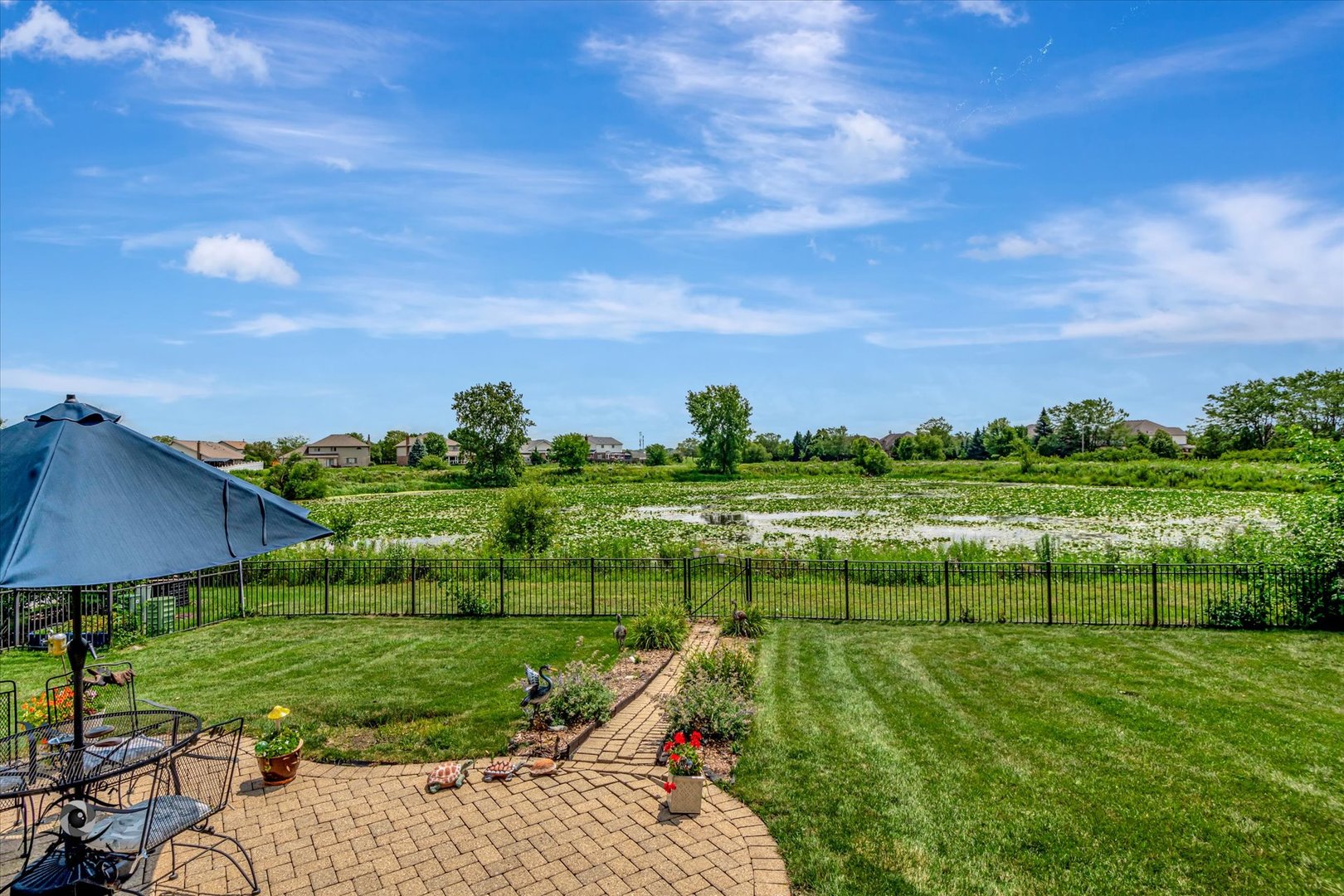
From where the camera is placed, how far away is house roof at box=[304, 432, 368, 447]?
11706cm

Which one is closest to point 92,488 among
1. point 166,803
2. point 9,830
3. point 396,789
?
point 166,803

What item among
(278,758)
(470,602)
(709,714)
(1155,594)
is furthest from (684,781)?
(1155,594)

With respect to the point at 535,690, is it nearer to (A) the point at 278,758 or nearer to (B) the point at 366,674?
(A) the point at 278,758

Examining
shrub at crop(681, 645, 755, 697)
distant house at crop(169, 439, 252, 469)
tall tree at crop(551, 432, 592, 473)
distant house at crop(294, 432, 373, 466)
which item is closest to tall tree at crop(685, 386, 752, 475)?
tall tree at crop(551, 432, 592, 473)

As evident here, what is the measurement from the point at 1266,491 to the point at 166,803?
182 feet

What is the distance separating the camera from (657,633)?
10.6m

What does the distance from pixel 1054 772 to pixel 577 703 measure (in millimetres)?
4477

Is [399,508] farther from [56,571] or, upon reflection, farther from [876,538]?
[56,571]

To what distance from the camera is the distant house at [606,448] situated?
157 metres

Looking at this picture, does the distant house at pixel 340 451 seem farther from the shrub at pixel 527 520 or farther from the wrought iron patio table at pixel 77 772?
the wrought iron patio table at pixel 77 772

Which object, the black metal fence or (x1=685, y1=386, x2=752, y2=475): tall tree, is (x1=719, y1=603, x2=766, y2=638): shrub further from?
(x1=685, y1=386, x2=752, y2=475): tall tree

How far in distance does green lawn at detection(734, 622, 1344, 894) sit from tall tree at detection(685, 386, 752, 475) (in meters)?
74.9

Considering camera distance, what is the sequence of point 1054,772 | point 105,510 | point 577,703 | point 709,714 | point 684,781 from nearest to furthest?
point 105,510 < point 684,781 < point 1054,772 < point 709,714 < point 577,703

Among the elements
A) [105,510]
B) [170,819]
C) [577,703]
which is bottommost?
[577,703]
